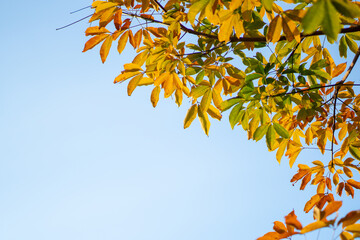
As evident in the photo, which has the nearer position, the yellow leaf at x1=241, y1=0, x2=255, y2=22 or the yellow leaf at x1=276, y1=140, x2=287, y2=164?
the yellow leaf at x1=241, y1=0, x2=255, y2=22

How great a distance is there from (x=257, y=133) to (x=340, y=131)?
0.76m

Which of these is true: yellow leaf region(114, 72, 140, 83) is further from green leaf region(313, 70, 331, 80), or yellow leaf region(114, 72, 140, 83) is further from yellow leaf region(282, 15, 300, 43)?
green leaf region(313, 70, 331, 80)

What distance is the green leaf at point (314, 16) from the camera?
25.0 inches

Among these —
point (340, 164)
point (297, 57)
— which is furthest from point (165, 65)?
point (340, 164)

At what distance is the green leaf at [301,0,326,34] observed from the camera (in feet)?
2.09

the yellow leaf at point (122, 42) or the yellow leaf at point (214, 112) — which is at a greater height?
the yellow leaf at point (122, 42)

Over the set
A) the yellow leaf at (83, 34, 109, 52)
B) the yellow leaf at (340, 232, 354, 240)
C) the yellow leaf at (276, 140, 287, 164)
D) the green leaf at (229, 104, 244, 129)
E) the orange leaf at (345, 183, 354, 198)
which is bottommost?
the orange leaf at (345, 183, 354, 198)

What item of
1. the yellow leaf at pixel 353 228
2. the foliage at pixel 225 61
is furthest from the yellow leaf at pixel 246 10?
the yellow leaf at pixel 353 228

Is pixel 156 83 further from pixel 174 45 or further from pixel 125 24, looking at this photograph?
pixel 125 24

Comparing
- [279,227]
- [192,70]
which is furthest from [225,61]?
[279,227]

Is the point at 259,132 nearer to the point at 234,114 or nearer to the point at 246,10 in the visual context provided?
the point at 234,114

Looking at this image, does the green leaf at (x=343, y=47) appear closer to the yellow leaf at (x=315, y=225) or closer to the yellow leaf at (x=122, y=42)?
the yellow leaf at (x=122, y=42)

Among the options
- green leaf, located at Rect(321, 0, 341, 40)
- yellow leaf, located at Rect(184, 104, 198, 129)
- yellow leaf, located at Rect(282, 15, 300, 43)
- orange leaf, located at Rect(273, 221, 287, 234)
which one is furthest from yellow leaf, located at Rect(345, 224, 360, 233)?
yellow leaf, located at Rect(184, 104, 198, 129)

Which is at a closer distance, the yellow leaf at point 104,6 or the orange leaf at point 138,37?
the yellow leaf at point 104,6
